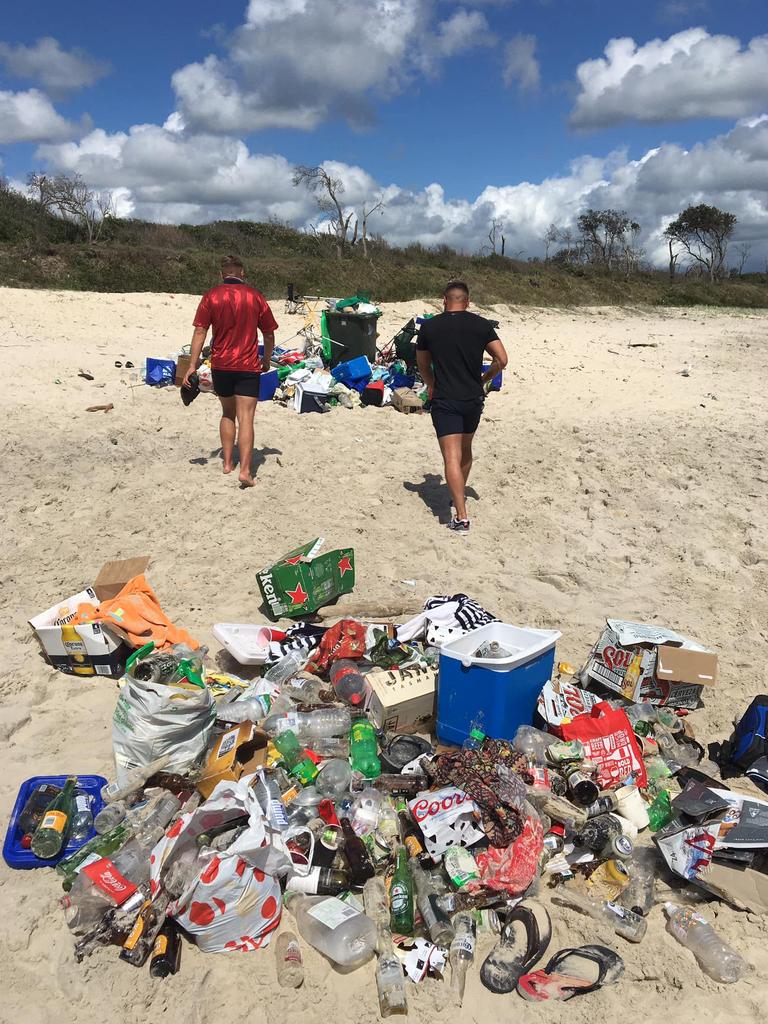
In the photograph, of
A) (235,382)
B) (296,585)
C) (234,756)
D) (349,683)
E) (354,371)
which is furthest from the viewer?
(354,371)

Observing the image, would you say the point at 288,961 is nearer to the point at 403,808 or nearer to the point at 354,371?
the point at 403,808

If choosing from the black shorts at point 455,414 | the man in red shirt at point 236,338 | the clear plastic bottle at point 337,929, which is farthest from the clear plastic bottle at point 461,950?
the man in red shirt at point 236,338

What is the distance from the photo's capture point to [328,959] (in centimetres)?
223

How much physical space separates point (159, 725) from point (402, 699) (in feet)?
3.54

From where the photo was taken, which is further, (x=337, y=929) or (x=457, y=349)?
(x=457, y=349)

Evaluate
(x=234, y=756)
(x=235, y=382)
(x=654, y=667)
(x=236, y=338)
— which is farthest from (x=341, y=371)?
(x=234, y=756)

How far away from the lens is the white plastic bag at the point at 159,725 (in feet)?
8.76

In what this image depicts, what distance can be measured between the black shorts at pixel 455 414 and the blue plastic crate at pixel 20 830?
345cm

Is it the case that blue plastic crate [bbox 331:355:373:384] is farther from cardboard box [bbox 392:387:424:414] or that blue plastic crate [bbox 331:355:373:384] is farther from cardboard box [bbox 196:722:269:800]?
cardboard box [bbox 196:722:269:800]

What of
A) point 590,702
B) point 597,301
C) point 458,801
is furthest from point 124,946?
point 597,301

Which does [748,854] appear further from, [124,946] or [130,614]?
[130,614]

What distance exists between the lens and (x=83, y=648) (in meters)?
3.49

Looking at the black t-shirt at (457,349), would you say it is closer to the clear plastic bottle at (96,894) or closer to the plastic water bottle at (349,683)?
the plastic water bottle at (349,683)

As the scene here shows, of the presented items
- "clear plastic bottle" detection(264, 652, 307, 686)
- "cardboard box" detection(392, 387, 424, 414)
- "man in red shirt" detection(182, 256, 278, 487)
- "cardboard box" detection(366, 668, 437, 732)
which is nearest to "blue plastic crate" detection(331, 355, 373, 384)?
"cardboard box" detection(392, 387, 424, 414)
